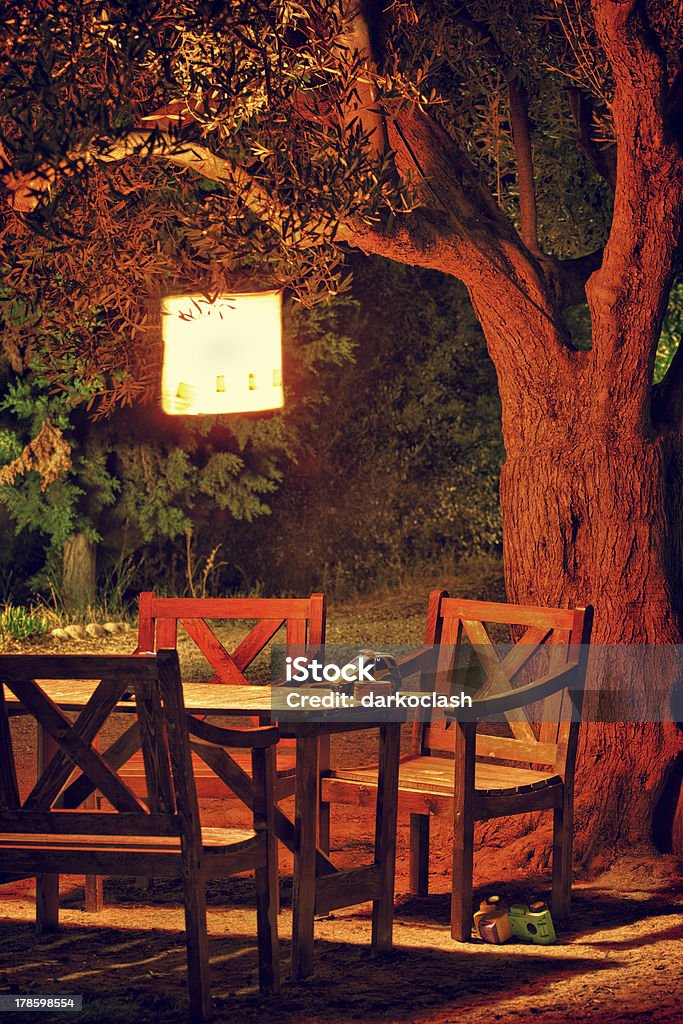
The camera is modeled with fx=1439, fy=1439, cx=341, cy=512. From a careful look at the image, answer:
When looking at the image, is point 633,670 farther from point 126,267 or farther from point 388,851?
point 126,267

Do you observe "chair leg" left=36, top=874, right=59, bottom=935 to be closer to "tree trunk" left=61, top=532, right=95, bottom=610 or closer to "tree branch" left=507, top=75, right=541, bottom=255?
"tree branch" left=507, top=75, right=541, bottom=255

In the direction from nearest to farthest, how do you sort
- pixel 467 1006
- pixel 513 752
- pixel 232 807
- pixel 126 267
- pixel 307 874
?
1. pixel 467 1006
2. pixel 307 874
3. pixel 513 752
4. pixel 126 267
5. pixel 232 807

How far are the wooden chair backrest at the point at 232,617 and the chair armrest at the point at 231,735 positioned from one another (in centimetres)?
Answer: 149

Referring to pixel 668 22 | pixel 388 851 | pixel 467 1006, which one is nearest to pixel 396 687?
pixel 388 851

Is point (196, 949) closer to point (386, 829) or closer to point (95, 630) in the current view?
point (386, 829)

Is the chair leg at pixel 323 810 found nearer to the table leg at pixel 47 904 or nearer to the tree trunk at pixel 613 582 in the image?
the tree trunk at pixel 613 582

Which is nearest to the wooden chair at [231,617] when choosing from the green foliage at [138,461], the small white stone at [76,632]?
the small white stone at [76,632]

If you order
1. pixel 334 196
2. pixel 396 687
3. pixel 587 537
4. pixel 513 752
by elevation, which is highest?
pixel 334 196

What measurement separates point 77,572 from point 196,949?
36.6 ft

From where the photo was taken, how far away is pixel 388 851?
17.0 feet

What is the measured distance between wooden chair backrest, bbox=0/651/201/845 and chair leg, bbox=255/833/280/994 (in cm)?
48

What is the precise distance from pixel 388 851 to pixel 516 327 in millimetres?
2554

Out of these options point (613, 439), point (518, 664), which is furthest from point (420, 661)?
point (613, 439)

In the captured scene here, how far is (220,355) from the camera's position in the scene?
7.03 m
